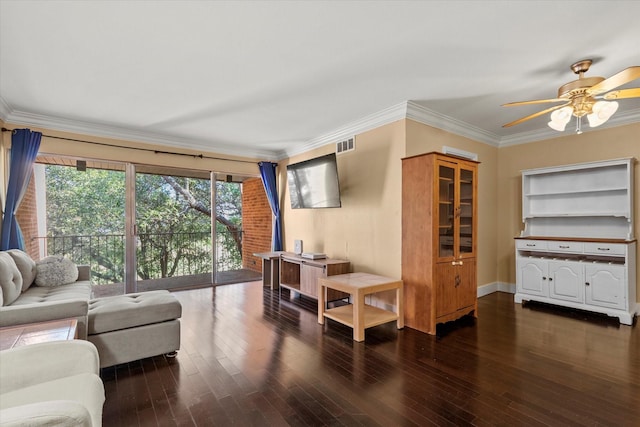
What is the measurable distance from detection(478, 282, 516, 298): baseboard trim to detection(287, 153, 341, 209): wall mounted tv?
262 cm

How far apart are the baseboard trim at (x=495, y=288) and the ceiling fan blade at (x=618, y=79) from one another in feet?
10.0

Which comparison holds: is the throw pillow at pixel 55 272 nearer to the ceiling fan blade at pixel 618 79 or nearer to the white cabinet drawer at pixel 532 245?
the ceiling fan blade at pixel 618 79

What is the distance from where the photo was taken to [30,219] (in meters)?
4.00

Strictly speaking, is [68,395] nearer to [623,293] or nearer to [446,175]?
[446,175]

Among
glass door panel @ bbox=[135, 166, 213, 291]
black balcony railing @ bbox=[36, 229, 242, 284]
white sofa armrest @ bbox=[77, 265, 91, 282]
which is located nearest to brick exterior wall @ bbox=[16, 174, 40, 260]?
black balcony railing @ bbox=[36, 229, 242, 284]

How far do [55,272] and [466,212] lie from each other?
4.68 m

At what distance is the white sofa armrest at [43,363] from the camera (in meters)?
1.39

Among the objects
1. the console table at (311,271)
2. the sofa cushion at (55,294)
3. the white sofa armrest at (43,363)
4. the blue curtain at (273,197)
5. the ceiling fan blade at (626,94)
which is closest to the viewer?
the white sofa armrest at (43,363)

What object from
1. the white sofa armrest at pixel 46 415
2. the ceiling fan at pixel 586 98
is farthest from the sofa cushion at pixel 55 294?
the ceiling fan at pixel 586 98

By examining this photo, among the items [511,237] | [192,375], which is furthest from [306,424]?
[511,237]

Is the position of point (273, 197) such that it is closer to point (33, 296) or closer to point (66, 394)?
point (33, 296)

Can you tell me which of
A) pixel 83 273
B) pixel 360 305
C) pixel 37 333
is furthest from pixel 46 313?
pixel 360 305

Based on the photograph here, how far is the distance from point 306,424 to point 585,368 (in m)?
2.26

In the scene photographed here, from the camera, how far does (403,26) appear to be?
6.82 feet
